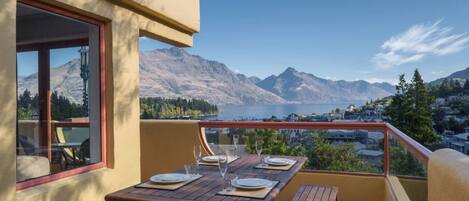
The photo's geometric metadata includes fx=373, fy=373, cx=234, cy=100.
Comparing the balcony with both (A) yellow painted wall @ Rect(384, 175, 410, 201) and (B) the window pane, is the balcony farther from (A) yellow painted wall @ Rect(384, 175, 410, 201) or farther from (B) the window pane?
(B) the window pane

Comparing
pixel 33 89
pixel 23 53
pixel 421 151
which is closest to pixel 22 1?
pixel 23 53

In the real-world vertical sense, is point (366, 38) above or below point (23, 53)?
above

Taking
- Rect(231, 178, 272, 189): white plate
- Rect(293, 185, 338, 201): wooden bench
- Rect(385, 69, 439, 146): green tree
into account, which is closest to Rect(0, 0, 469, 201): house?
Rect(231, 178, 272, 189): white plate

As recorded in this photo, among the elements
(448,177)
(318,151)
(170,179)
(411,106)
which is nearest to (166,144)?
(318,151)

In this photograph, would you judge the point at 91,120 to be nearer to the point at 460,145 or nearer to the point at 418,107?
the point at 460,145

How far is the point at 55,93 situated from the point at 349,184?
3.58 meters

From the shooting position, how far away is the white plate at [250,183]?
247cm

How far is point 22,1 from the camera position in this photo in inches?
116

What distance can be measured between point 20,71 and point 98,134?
949mm

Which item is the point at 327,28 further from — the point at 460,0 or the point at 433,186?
the point at 433,186

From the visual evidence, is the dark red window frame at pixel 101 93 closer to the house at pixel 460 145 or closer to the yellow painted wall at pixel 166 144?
the yellow painted wall at pixel 166 144

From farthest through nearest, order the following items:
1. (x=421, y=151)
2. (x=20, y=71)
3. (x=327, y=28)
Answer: (x=327, y=28) < (x=20, y=71) < (x=421, y=151)

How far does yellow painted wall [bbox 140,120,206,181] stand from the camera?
221 inches

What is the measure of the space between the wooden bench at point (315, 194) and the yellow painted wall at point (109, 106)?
6.20 ft
